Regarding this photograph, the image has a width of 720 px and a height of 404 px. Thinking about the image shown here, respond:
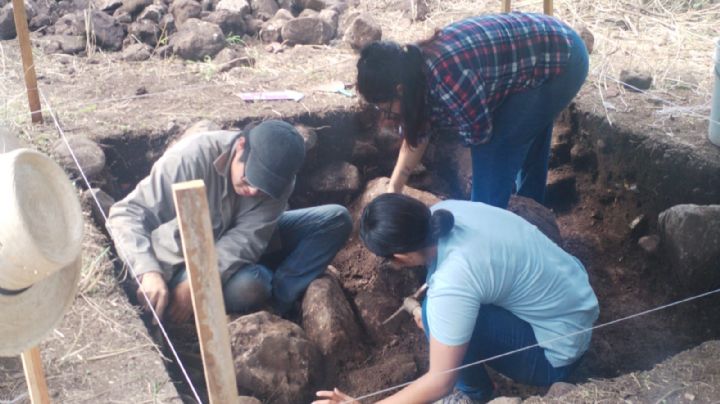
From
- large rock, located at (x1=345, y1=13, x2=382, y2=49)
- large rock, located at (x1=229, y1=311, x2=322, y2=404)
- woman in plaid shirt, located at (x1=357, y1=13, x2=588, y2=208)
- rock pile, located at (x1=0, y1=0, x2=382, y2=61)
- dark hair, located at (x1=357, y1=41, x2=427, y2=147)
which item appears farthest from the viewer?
rock pile, located at (x1=0, y1=0, x2=382, y2=61)

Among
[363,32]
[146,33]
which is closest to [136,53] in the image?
[146,33]

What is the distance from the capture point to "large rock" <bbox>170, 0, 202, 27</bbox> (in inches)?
255

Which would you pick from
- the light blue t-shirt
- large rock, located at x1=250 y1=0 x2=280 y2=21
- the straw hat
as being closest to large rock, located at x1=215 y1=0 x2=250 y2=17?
large rock, located at x1=250 y1=0 x2=280 y2=21

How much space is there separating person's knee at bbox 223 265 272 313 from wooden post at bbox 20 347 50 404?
5.74 ft

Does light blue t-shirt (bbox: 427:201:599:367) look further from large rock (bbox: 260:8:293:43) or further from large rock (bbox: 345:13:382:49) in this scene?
large rock (bbox: 260:8:293:43)

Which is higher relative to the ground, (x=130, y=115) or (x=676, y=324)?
(x=130, y=115)

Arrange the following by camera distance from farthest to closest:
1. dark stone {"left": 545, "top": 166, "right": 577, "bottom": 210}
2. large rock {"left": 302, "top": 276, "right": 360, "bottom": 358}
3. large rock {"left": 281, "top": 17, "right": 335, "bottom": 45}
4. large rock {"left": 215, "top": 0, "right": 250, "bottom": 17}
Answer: large rock {"left": 215, "top": 0, "right": 250, "bottom": 17} < large rock {"left": 281, "top": 17, "right": 335, "bottom": 45} < dark stone {"left": 545, "top": 166, "right": 577, "bottom": 210} < large rock {"left": 302, "top": 276, "right": 360, "bottom": 358}

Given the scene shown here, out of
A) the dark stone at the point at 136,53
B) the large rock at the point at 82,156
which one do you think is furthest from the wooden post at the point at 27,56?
the dark stone at the point at 136,53

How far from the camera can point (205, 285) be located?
194 cm

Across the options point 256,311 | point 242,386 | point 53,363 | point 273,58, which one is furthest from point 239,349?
point 273,58

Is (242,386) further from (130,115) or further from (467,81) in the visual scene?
(130,115)

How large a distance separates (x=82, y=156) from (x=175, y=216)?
0.88 meters

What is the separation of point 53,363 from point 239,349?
2.91 feet

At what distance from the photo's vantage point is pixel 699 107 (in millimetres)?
4988
